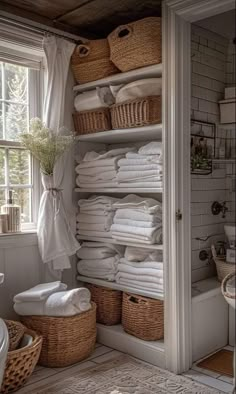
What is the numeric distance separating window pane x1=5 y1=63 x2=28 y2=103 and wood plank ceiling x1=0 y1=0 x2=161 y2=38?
0.33m

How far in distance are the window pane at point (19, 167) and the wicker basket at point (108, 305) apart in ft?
2.97

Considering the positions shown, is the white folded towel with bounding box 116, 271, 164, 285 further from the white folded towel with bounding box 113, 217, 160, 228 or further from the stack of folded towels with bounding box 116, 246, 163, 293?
the white folded towel with bounding box 113, 217, 160, 228

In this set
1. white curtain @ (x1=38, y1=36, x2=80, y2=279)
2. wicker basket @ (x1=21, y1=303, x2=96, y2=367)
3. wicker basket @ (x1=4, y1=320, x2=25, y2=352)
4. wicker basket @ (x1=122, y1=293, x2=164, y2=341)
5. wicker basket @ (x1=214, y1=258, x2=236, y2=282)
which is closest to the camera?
wicker basket @ (x1=214, y1=258, x2=236, y2=282)

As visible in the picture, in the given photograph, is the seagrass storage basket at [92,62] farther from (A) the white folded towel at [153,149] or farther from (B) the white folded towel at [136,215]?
(B) the white folded towel at [136,215]

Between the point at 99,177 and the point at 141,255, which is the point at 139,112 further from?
the point at 141,255

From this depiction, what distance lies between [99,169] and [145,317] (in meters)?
0.99

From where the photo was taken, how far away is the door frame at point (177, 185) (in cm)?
217

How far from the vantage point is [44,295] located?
231 cm

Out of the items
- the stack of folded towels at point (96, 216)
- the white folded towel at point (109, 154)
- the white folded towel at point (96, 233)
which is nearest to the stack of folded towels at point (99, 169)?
the white folded towel at point (109, 154)

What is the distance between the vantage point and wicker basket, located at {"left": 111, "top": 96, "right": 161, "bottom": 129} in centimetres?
231

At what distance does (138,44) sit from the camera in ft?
7.63

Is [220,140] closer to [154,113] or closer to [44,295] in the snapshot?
[154,113]

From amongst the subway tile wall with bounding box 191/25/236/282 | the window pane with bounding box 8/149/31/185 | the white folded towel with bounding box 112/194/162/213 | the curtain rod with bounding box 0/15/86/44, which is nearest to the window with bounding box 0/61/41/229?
the window pane with bounding box 8/149/31/185

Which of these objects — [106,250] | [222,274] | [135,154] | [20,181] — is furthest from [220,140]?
[20,181]
